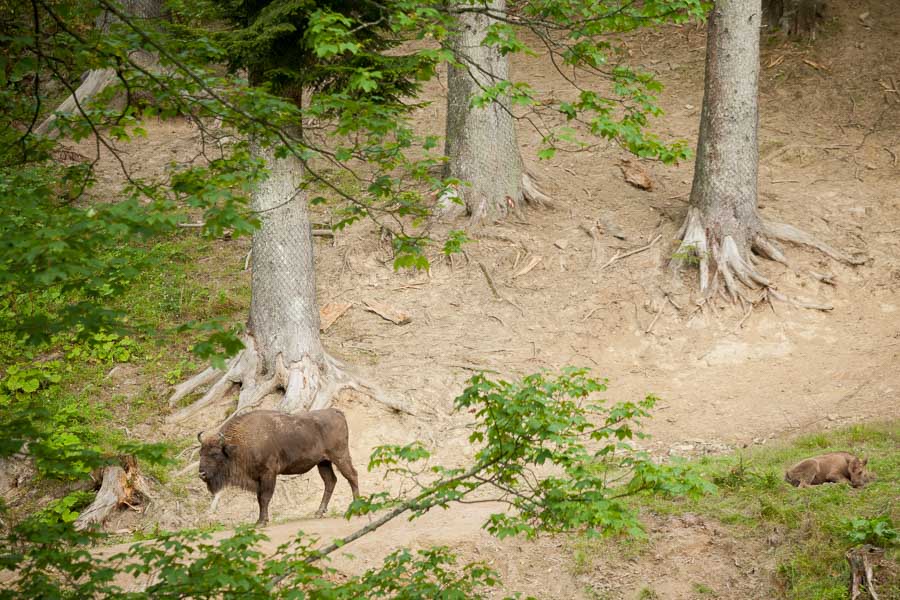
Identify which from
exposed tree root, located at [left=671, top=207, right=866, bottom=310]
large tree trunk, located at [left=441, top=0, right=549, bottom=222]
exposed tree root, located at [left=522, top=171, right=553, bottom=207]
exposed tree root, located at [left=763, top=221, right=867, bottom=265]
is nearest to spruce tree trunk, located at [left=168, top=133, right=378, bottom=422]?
large tree trunk, located at [left=441, top=0, right=549, bottom=222]

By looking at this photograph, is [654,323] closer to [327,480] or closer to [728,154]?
[728,154]

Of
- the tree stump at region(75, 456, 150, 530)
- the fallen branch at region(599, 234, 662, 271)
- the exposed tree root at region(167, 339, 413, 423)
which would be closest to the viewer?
the tree stump at region(75, 456, 150, 530)

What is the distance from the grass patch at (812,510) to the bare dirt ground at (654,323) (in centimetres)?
28

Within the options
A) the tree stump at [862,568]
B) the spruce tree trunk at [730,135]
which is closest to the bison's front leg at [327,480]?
the tree stump at [862,568]

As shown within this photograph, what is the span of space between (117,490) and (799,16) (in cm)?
1852

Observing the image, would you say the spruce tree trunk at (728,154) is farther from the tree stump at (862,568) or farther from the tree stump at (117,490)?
the tree stump at (117,490)

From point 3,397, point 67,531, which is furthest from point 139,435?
point 67,531

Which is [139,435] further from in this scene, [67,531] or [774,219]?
[774,219]

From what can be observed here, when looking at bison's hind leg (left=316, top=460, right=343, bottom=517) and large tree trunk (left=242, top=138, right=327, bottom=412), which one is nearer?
bison's hind leg (left=316, top=460, right=343, bottom=517)

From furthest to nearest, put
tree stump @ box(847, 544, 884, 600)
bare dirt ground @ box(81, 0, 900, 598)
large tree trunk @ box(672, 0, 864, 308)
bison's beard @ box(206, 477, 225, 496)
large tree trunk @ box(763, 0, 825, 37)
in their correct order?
large tree trunk @ box(763, 0, 825, 37)
large tree trunk @ box(672, 0, 864, 308)
bison's beard @ box(206, 477, 225, 496)
bare dirt ground @ box(81, 0, 900, 598)
tree stump @ box(847, 544, 884, 600)

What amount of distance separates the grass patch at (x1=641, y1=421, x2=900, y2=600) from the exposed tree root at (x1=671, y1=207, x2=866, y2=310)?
14.7 feet

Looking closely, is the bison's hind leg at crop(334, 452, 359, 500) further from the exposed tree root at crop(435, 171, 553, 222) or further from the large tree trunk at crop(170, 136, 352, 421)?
the exposed tree root at crop(435, 171, 553, 222)

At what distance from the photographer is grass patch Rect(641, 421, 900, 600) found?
7.36 m

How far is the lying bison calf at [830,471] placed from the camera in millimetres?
8719
